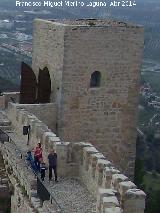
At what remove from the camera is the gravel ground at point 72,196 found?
32.1ft

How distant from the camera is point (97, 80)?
48.3 ft

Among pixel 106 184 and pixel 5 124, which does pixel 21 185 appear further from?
pixel 5 124

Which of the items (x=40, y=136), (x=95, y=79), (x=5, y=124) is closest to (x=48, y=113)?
(x=5, y=124)

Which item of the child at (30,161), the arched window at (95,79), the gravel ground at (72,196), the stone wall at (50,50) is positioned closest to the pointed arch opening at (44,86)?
the stone wall at (50,50)

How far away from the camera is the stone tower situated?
46.8 ft

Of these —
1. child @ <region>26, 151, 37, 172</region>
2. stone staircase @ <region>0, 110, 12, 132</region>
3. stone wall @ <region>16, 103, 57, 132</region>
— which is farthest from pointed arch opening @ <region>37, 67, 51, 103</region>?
child @ <region>26, 151, 37, 172</region>

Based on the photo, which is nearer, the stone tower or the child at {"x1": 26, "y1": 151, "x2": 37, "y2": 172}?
the child at {"x1": 26, "y1": 151, "x2": 37, "y2": 172}

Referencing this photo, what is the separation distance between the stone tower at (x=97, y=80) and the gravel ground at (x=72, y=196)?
143 inches

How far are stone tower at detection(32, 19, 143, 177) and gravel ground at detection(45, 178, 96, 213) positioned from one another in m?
3.63

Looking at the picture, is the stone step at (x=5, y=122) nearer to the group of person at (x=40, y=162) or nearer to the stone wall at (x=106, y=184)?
the group of person at (x=40, y=162)

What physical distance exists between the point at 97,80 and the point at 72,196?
5.03m

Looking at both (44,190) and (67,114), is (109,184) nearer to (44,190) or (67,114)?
(44,190)

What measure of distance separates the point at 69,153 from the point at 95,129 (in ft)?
12.2

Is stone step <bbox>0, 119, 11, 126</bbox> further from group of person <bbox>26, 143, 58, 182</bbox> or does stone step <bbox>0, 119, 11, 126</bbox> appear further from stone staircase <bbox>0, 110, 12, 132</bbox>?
group of person <bbox>26, 143, 58, 182</bbox>
